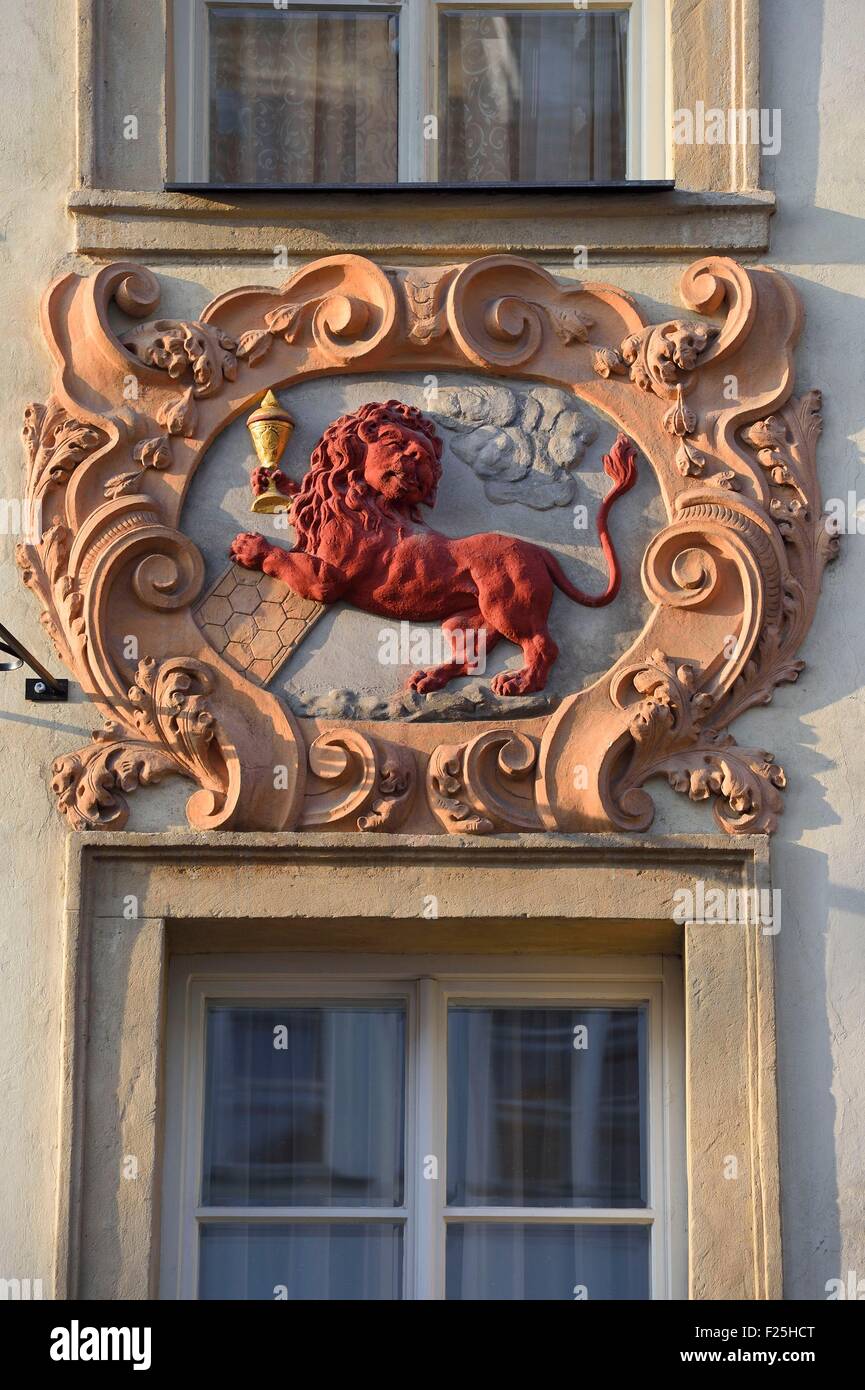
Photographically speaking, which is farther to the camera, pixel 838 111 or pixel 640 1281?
pixel 838 111

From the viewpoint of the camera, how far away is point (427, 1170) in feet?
23.1

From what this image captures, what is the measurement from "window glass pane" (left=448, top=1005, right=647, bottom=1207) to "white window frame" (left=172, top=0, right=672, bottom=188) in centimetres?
257

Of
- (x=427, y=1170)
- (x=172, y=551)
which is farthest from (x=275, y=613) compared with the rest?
(x=427, y=1170)

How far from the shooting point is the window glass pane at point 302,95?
7719mm

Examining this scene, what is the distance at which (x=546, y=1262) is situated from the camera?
6.98 metres

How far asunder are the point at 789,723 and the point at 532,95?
2.21m

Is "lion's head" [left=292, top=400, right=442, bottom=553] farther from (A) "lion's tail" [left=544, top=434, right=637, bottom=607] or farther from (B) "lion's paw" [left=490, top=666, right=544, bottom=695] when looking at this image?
(B) "lion's paw" [left=490, top=666, right=544, bottom=695]

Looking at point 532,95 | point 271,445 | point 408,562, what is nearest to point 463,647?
point 408,562

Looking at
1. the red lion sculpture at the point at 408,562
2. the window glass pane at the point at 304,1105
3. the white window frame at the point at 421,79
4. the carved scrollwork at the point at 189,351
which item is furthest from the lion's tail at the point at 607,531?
the window glass pane at the point at 304,1105

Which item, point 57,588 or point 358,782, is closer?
point 358,782

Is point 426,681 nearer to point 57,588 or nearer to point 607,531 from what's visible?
point 607,531
